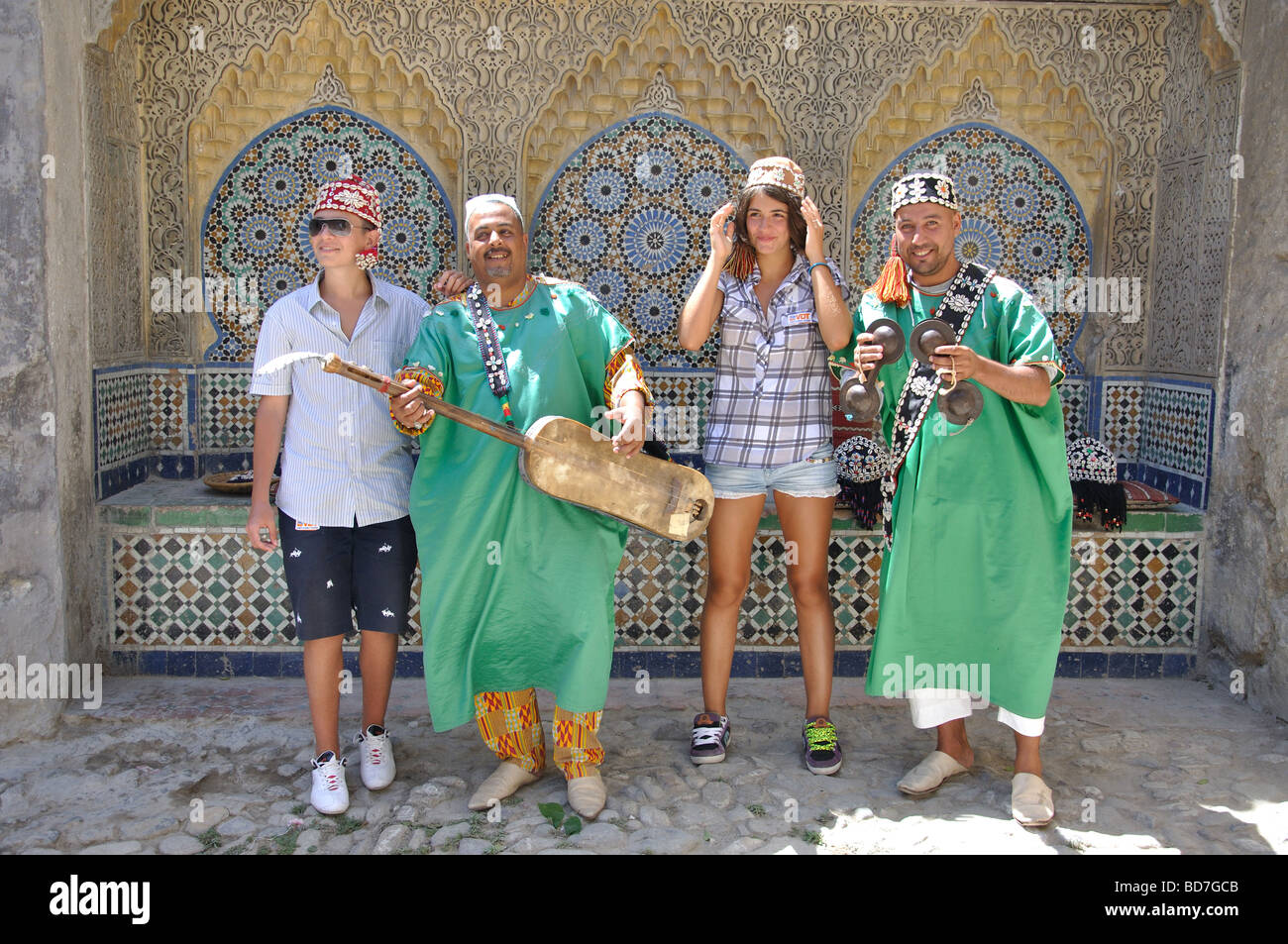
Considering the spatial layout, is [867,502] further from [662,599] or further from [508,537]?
[508,537]

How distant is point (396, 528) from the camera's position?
11.6 feet

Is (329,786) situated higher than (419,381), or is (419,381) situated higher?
(419,381)

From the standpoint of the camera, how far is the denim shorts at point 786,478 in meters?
3.68

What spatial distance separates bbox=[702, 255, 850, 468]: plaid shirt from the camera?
12.0 feet

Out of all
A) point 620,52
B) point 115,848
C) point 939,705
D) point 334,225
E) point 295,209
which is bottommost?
point 115,848

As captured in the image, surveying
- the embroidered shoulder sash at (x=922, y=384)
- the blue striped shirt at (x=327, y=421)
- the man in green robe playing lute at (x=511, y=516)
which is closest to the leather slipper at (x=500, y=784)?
the man in green robe playing lute at (x=511, y=516)

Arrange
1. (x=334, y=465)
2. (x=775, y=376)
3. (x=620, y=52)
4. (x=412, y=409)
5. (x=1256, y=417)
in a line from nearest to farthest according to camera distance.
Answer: (x=412, y=409), (x=334, y=465), (x=775, y=376), (x=1256, y=417), (x=620, y=52)

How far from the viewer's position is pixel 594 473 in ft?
11.0

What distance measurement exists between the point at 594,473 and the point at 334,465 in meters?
0.83

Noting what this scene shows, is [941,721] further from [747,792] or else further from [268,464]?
[268,464]

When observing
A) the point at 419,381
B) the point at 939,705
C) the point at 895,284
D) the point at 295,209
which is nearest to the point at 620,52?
the point at 295,209

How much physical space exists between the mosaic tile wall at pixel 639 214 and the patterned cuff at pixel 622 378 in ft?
7.30

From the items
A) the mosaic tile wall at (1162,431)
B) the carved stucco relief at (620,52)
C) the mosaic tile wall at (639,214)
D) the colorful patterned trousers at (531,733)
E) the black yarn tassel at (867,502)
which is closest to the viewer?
the colorful patterned trousers at (531,733)

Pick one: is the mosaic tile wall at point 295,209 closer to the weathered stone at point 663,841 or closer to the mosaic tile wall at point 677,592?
the mosaic tile wall at point 677,592
